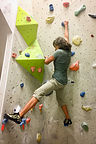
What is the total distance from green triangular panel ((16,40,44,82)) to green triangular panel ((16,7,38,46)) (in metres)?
0.14

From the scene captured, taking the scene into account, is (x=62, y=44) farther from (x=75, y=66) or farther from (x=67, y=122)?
(x=67, y=122)

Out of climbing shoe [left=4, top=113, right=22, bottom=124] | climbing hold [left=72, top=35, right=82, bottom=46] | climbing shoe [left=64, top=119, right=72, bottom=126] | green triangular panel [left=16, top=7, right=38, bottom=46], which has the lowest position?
climbing shoe [left=64, top=119, right=72, bottom=126]

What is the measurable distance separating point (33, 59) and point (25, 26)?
0.49 metres

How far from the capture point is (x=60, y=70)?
178 centimetres

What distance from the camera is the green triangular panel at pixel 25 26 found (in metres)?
1.94

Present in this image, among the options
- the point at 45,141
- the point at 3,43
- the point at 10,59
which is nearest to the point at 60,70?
the point at 10,59

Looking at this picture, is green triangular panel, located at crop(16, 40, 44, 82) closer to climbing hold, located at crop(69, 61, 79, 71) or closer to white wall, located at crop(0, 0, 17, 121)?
white wall, located at crop(0, 0, 17, 121)

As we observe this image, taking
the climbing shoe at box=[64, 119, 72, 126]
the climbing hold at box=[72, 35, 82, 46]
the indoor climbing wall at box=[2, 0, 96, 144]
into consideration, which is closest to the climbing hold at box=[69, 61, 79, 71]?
the indoor climbing wall at box=[2, 0, 96, 144]

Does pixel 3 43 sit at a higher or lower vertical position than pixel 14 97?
higher

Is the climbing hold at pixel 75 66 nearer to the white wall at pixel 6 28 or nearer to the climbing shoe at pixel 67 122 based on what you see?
the climbing shoe at pixel 67 122

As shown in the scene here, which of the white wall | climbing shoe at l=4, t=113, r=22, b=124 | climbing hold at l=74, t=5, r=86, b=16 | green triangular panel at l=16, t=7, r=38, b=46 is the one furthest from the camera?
climbing hold at l=74, t=5, r=86, b=16

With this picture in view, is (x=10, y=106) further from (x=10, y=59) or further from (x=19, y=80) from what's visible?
(x=10, y=59)

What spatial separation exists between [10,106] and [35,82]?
52 centimetres

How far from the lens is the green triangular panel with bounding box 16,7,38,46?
1.94 metres
